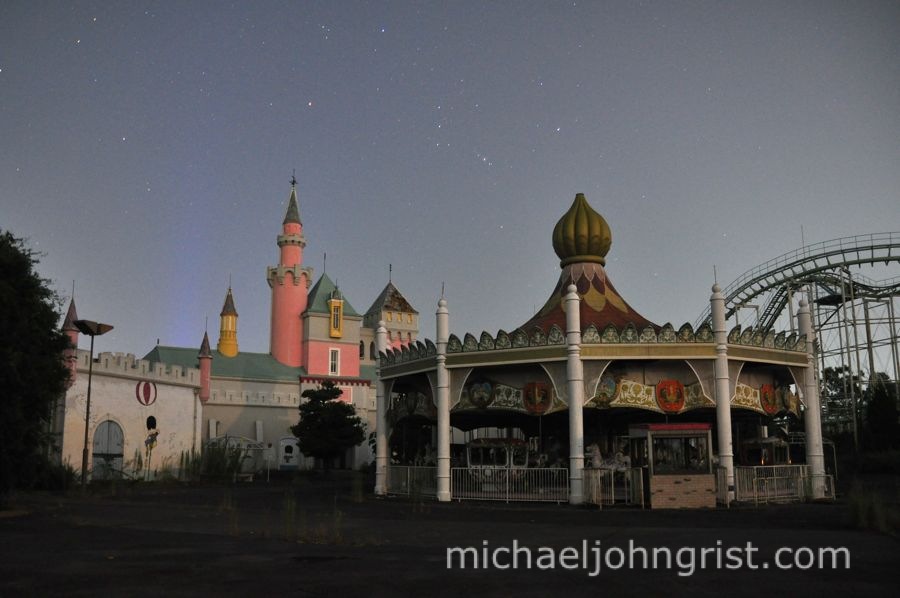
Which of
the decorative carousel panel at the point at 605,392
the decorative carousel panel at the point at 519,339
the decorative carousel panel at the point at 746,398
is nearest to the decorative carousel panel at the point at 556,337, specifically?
the decorative carousel panel at the point at 519,339

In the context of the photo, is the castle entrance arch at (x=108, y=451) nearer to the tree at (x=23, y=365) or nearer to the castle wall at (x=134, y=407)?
the castle wall at (x=134, y=407)

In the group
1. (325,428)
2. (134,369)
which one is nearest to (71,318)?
(134,369)

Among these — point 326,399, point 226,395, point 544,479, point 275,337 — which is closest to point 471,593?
point 544,479

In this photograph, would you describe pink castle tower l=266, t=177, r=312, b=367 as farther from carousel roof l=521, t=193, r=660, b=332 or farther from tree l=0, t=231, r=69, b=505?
tree l=0, t=231, r=69, b=505

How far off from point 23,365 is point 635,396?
1686 centimetres

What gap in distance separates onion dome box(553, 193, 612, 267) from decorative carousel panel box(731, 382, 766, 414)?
22.7 feet

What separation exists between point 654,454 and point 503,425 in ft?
37.2

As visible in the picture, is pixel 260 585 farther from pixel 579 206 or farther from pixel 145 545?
pixel 579 206

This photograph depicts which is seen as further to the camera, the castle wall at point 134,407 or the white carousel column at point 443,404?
the castle wall at point 134,407

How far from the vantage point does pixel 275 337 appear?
6431 cm

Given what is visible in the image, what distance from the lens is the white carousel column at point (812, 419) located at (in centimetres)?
2533

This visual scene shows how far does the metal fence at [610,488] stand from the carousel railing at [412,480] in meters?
5.19

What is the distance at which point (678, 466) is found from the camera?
72.6 ft

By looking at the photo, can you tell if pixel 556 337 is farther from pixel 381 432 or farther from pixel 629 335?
pixel 381 432
